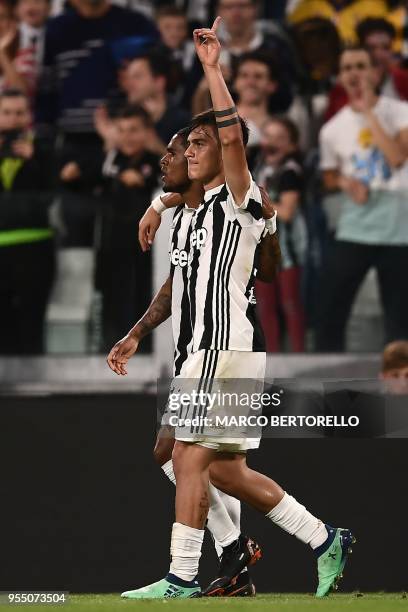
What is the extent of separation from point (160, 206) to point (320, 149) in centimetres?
309

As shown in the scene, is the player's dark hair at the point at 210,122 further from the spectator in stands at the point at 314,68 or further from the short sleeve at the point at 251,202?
the spectator in stands at the point at 314,68


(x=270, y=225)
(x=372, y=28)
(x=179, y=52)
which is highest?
(x=372, y=28)

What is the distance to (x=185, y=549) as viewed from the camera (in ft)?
16.5

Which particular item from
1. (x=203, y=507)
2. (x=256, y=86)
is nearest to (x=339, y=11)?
(x=256, y=86)

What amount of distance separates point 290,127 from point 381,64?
96 centimetres

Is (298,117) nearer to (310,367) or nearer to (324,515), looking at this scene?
(310,367)

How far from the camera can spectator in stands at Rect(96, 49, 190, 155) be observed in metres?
8.84

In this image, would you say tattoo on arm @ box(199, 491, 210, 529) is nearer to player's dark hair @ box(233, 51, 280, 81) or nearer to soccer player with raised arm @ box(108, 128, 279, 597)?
soccer player with raised arm @ box(108, 128, 279, 597)

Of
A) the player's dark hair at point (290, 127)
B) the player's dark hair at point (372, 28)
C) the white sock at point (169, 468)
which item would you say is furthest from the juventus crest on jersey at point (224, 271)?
the player's dark hair at point (372, 28)

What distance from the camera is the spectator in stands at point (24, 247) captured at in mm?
7762

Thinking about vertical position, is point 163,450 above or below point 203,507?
above

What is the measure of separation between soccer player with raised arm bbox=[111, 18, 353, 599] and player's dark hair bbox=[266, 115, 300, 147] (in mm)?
3347

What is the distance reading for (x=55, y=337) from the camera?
759 cm

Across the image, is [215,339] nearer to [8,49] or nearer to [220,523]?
[220,523]
